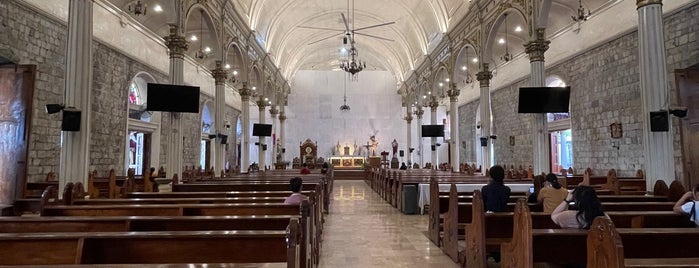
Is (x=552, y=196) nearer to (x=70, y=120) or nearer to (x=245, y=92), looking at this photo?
(x=70, y=120)

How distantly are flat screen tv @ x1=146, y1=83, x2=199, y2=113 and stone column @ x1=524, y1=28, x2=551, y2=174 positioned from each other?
8.07 metres

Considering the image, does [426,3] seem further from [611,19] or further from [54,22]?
[54,22]

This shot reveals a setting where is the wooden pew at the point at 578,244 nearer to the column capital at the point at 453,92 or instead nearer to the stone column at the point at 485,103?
the stone column at the point at 485,103

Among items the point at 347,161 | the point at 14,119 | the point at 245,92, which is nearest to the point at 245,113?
the point at 245,92

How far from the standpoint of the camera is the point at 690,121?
8.80 meters

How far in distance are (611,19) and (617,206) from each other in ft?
28.2

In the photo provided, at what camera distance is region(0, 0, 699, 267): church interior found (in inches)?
129

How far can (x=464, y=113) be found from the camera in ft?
81.7

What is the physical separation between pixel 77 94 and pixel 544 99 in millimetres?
9243

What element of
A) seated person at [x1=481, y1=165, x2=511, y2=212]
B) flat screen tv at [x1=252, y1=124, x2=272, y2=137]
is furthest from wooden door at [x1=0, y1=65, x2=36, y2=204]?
flat screen tv at [x1=252, y1=124, x2=272, y2=137]

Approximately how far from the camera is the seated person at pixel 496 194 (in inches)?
195

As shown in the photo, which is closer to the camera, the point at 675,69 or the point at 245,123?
the point at 675,69

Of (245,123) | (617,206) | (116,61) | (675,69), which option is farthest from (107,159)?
(675,69)

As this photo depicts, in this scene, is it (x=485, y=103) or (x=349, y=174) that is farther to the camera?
(x=349, y=174)
